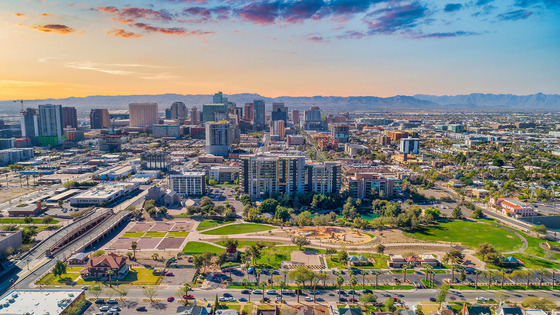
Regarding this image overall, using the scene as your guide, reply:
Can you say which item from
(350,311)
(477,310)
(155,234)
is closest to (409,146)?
(155,234)

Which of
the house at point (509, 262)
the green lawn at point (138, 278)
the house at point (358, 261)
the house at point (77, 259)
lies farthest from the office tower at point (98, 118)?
the house at point (509, 262)

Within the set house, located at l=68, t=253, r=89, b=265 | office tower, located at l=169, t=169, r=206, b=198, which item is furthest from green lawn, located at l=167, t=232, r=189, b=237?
office tower, located at l=169, t=169, r=206, b=198

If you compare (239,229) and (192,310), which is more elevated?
(192,310)

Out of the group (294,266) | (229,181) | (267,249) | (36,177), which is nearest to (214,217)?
(267,249)

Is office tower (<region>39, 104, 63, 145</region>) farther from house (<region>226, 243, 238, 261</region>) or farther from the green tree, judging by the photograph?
house (<region>226, 243, 238, 261</region>)

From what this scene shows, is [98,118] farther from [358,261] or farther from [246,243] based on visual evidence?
[358,261]

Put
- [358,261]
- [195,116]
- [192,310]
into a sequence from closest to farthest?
[192,310], [358,261], [195,116]
